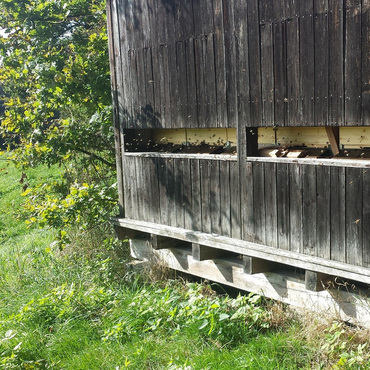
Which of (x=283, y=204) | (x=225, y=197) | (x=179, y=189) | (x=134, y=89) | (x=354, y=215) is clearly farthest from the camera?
(x=134, y=89)

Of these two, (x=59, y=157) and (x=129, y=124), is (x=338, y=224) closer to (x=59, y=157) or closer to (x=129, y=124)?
(x=129, y=124)

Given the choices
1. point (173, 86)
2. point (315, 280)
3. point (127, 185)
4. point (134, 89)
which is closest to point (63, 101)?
point (134, 89)

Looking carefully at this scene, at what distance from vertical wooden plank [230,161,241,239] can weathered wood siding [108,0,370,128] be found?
20.8 inches

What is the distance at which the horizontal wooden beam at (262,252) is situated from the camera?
16.4 ft

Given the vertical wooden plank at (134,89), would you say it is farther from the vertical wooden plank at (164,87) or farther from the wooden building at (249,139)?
the vertical wooden plank at (164,87)

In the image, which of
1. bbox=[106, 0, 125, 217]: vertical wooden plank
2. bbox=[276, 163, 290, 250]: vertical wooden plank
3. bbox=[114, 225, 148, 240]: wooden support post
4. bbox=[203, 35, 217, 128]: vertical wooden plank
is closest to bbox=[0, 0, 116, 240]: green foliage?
bbox=[106, 0, 125, 217]: vertical wooden plank

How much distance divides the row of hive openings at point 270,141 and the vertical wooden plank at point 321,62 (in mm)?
402

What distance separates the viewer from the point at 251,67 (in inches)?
231

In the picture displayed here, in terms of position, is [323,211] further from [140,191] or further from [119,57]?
[119,57]

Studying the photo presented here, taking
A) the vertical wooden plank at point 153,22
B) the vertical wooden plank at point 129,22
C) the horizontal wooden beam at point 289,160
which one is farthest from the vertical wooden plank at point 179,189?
the vertical wooden plank at point 129,22

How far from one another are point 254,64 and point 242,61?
0.18 m

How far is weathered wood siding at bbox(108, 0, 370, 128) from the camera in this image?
194 inches

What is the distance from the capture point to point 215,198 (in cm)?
648

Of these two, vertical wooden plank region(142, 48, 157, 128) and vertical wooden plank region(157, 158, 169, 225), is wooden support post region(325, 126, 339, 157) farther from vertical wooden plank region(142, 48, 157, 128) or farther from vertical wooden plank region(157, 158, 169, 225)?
vertical wooden plank region(142, 48, 157, 128)
